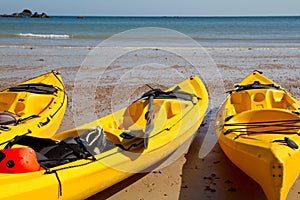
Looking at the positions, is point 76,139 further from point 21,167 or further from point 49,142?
point 21,167

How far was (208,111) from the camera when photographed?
23.9ft

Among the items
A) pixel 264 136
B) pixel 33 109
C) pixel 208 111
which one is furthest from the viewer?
pixel 208 111

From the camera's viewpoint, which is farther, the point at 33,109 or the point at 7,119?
the point at 33,109

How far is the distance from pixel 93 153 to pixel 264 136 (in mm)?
1823

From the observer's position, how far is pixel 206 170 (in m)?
4.92

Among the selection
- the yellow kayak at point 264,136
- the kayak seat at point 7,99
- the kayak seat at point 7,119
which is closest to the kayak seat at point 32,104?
the kayak seat at point 7,99

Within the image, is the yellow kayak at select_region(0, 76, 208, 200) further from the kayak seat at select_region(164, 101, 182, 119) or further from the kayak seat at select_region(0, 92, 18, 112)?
the kayak seat at select_region(0, 92, 18, 112)

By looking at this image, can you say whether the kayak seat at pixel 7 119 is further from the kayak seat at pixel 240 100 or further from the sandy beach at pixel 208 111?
the kayak seat at pixel 240 100

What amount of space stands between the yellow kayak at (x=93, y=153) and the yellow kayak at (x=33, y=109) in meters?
0.58

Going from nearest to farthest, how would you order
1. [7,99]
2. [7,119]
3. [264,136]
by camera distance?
[264,136] → [7,119] → [7,99]

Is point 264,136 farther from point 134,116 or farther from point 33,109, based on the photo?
point 33,109

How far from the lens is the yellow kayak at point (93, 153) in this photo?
333cm

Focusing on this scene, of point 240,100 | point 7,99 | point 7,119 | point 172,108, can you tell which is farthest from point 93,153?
point 240,100

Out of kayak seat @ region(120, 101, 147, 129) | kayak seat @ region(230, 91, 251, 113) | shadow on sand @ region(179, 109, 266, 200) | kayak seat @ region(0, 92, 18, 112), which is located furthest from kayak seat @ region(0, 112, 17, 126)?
kayak seat @ region(230, 91, 251, 113)
